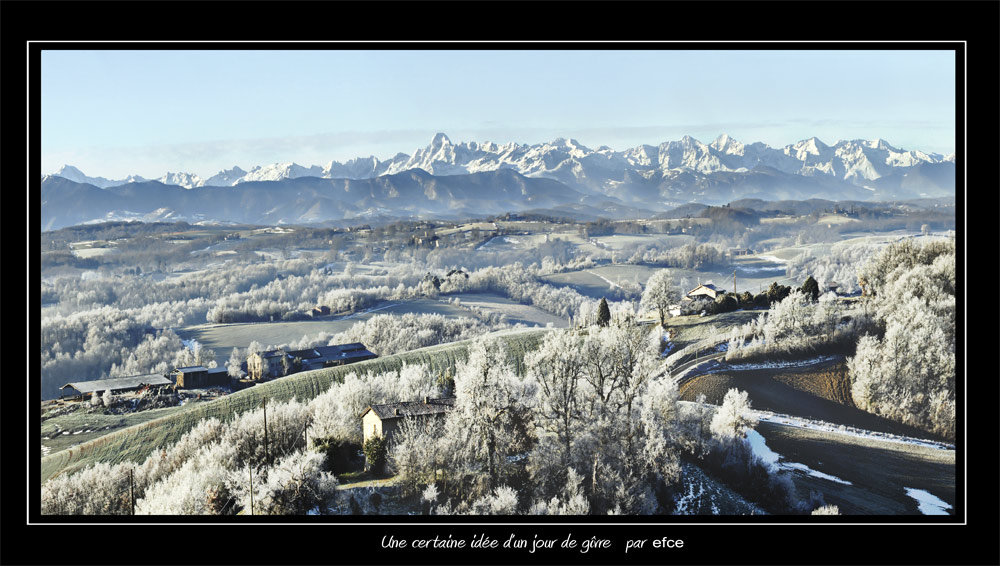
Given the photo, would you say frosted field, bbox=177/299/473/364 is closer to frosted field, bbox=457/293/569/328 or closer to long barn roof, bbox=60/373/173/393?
frosted field, bbox=457/293/569/328

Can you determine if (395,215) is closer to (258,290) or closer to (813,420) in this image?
(258,290)

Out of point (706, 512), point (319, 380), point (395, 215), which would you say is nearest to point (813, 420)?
point (706, 512)

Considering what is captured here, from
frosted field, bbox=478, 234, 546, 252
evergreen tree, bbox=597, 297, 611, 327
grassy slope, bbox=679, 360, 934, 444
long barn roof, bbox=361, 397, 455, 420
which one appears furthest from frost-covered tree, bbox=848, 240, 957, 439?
frosted field, bbox=478, 234, 546, 252

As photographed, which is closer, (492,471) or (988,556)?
(988,556)

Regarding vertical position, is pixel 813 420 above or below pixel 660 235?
below

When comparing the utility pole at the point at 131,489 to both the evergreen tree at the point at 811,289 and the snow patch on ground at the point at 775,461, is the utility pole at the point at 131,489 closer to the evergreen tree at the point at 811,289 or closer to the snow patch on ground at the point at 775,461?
the snow patch on ground at the point at 775,461

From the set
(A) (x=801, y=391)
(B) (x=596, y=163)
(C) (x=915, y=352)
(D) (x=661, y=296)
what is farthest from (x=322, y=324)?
(C) (x=915, y=352)

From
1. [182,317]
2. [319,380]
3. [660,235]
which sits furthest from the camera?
[182,317]

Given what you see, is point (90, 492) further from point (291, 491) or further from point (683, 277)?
point (683, 277)
